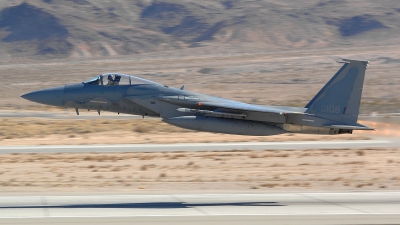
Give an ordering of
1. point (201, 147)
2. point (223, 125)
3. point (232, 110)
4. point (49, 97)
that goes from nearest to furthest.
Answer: point (223, 125), point (232, 110), point (49, 97), point (201, 147)

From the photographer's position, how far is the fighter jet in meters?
20.0

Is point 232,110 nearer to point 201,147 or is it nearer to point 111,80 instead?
point 111,80

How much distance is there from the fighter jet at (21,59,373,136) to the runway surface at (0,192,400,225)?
8.69 feet

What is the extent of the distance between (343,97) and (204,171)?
6918mm

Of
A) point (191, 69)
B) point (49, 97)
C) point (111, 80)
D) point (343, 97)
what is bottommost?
point (49, 97)

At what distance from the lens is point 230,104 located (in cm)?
2033

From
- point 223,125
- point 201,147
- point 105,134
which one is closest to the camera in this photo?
point 223,125

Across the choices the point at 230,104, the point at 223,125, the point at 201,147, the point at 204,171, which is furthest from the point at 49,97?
the point at 201,147

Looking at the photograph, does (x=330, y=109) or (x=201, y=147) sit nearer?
(x=330, y=109)

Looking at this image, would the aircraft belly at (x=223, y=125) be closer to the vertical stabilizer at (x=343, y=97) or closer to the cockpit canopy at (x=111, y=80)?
the vertical stabilizer at (x=343, y=97)

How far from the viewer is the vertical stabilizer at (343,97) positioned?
1992cm

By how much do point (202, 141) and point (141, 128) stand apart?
5.88 m

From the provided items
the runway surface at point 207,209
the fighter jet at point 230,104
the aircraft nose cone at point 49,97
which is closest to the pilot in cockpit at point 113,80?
the fighter jet at point 230,104

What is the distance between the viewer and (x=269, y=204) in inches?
661
